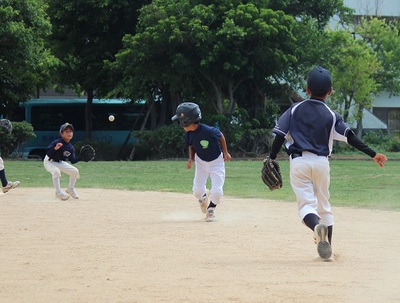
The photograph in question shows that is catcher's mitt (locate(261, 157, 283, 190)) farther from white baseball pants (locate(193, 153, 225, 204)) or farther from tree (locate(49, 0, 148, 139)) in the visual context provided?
tree (locate(49, 0, 148, 139))

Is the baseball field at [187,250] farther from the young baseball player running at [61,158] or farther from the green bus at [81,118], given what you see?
the green bus at [81,118]

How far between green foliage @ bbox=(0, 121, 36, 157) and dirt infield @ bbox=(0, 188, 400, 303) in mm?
22564

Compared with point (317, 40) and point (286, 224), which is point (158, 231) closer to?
point (286, 224)

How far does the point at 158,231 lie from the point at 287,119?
2.93 metres

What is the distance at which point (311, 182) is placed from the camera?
8266 millimetres

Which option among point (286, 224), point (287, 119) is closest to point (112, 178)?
point (286, 224)

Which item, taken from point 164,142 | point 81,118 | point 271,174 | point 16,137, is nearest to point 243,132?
point 164,142

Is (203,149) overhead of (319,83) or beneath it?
beneath

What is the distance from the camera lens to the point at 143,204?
1478cm

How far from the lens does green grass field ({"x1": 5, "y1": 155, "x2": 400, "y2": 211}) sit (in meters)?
16.6

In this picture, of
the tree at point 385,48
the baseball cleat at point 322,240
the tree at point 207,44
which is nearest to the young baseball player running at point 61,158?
the baseball cleat at point 322,240

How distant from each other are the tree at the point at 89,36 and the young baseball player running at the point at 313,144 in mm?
30283

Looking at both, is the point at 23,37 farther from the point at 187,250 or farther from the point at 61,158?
the point at 187,250

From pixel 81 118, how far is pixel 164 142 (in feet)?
34.0
